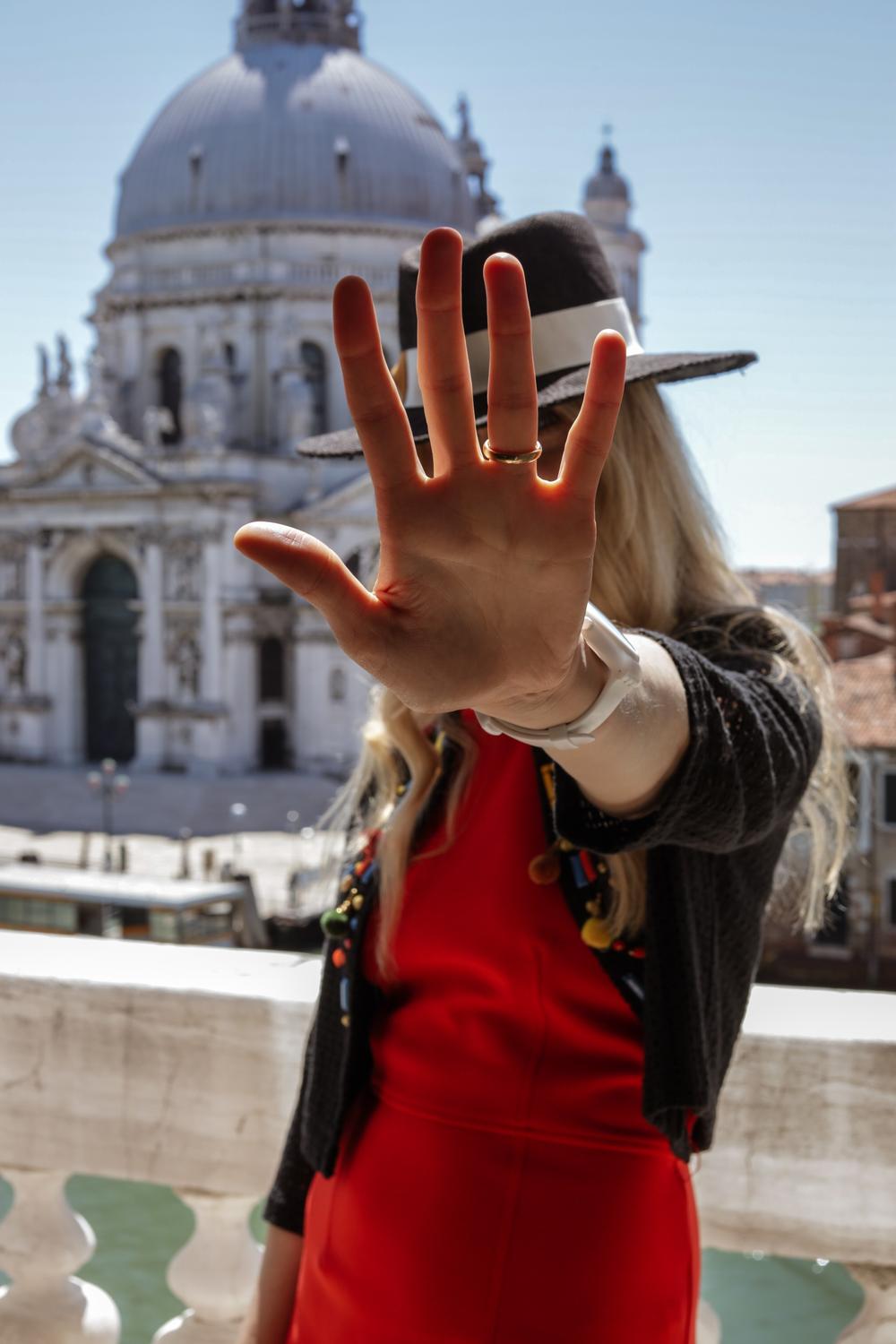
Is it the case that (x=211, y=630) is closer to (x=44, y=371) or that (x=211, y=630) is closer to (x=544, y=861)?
(x=44, y=371)

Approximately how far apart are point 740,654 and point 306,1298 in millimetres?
826

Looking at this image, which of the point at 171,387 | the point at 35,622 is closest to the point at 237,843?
the point at 35,622

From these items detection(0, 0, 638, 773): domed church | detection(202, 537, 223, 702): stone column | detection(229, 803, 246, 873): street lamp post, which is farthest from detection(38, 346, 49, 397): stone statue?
detection(229, 803, 246, 873): street lamp post

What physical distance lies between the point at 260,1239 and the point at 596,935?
30.8ft

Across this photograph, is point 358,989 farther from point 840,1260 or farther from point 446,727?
point 840,1260

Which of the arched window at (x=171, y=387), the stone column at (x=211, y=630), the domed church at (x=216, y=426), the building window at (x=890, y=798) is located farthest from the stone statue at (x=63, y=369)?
the building window at (x=890, y=798)

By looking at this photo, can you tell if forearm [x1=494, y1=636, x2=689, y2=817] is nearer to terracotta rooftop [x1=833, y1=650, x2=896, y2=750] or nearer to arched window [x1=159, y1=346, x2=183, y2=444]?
terracotta rooftop [x1=833, y1=650, x2=896, y2=750]

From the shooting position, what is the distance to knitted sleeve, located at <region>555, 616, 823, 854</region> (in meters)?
1.31

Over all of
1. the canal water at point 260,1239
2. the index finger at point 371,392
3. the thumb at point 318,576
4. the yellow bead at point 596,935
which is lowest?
the canal water at point 260,1239

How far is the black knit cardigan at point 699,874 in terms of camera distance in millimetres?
1326

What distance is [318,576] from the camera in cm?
107

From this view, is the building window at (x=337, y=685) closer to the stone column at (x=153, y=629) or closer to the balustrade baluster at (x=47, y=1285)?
the stone column at (x=153, y=629)

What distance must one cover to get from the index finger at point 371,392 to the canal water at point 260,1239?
347 inches

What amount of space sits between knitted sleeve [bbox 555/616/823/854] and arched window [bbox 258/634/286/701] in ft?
93.5
